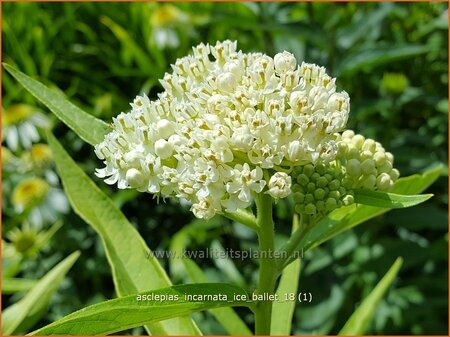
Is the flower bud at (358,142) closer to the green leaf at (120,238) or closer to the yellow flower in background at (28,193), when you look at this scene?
the green leaf at (120,238)

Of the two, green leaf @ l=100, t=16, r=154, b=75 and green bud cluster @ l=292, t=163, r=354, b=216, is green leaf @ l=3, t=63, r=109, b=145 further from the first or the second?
green leaf @ l=100, t=16, r=154, b=75

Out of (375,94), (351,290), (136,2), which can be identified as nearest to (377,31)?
(375,94)

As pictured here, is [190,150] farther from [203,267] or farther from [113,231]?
[203,267]

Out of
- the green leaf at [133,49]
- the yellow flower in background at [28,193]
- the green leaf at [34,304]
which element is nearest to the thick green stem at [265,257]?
the green leaf at [34,304]

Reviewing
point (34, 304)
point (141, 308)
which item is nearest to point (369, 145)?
point (141, 308)

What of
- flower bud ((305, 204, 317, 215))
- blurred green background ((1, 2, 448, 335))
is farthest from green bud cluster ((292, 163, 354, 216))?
blurred green background ((1, 2, 448, 335))

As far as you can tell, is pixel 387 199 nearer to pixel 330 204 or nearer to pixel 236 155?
pixel 330 204
